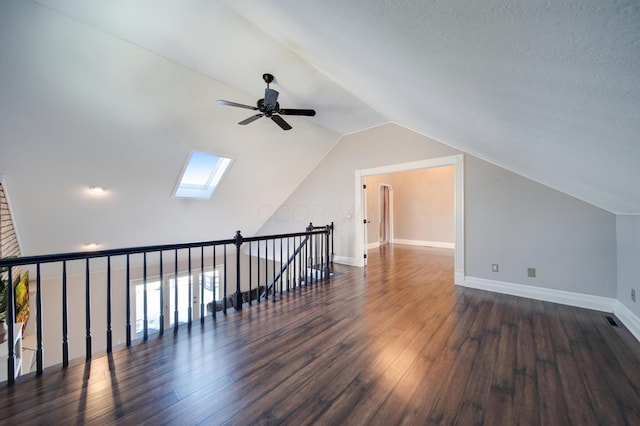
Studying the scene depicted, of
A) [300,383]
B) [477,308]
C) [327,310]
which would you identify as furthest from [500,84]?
[477,308]

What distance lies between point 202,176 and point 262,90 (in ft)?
7.69

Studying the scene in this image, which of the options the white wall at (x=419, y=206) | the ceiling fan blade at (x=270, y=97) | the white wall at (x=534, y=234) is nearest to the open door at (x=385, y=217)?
the white wall at (x=419, y=206)

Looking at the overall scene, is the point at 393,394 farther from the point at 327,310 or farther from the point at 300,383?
the point at 327,310

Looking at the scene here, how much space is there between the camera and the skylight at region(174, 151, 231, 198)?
4.54 m

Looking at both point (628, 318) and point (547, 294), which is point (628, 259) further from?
Answer: point (547, 294)

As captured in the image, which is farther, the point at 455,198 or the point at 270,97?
the point at 455,198

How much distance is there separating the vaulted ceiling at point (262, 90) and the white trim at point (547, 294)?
115cm

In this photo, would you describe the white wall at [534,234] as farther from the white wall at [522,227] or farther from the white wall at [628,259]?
the white wall at [628,259]

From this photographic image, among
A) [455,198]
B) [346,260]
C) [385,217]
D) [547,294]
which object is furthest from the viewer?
[385,217]

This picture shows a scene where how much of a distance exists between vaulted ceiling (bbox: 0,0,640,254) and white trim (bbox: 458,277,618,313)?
45.3 inches

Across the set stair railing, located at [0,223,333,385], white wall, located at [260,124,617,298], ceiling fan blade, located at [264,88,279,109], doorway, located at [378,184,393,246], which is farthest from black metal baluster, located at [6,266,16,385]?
doorway, located at [378,184,393,246]

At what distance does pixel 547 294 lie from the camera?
314 centimetres

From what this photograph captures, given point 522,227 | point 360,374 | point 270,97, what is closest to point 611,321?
point 522,227

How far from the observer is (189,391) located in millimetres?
1578
